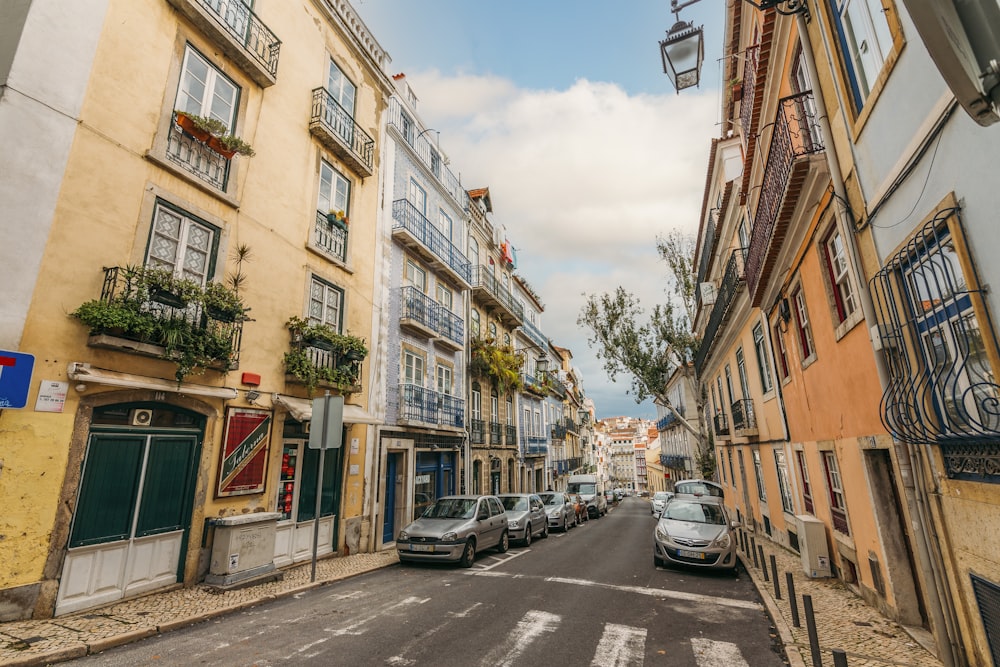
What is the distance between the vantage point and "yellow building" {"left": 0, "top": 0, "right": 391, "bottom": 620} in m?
6.82

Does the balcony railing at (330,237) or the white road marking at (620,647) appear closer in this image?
the white road marking at (620,647)

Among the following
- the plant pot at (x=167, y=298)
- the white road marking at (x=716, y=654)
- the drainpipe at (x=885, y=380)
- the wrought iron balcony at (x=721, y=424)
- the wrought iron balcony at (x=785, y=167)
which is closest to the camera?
the drainpipe at (x=885, y=380)

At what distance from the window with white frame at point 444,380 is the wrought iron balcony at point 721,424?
39.4 feet

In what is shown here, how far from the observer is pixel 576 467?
46.6m

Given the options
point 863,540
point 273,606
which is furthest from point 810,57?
point 273,606

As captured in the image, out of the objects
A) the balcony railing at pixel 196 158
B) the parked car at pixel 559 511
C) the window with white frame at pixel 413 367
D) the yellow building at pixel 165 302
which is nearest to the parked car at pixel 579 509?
the parked car at pixel 559 511

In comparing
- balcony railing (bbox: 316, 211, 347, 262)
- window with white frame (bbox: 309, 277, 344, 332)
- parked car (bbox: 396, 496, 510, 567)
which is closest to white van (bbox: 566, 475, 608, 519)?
parked car (bbox: 396, 496, 510, 567)

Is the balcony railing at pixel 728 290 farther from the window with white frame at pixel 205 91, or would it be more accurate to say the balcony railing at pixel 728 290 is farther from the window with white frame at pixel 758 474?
the window with white frame at pixel 205 91

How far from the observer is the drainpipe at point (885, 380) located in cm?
496

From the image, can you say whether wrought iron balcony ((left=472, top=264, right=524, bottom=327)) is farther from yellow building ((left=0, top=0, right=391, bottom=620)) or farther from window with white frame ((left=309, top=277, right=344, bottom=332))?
yellow building ((left=0, top=0, right=391, bottom=620))

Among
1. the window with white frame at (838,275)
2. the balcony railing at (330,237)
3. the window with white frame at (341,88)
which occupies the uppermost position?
the window with white frame at (341,88)

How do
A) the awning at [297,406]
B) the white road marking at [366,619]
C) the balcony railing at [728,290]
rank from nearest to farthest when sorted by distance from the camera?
the white road marking at [366,619] → the awning at [297,406] → the balcony railing at [728,290]

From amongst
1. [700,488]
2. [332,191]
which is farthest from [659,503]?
[332,191]

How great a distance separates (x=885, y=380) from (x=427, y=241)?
15.0m
